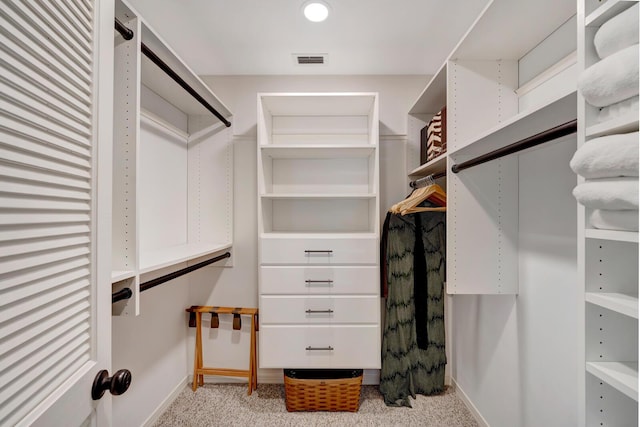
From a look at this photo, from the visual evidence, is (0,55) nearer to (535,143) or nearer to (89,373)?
(89,373)

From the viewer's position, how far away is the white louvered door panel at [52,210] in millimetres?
503

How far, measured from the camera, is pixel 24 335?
1.73ft

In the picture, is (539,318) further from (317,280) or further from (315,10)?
(315,10)

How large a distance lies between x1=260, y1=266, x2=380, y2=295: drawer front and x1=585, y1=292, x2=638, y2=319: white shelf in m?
1.32

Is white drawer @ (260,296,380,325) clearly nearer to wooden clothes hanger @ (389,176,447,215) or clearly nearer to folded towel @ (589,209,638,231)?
wooden clothes hanger @ (389,176,447,215)

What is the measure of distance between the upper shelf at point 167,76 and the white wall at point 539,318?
173 cm

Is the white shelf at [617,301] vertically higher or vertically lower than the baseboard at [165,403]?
higher

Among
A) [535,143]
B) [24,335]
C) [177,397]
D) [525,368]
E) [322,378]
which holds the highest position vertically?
[535,143]

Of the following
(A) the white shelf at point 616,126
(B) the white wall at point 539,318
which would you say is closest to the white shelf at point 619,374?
(B) the white wall at point 539,318

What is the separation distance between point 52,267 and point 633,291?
1232 mm

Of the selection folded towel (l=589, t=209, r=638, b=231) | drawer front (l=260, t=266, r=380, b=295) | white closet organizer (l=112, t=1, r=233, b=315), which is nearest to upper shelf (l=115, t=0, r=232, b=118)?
white closet organizer (l=112, t=1, r=233, b=315)

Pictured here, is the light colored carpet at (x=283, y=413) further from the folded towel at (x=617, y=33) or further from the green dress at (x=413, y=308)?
the folded towel at (x=617, y=33)

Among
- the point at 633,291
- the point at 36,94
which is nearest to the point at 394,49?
the point at 633,291

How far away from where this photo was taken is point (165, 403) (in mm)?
2006
